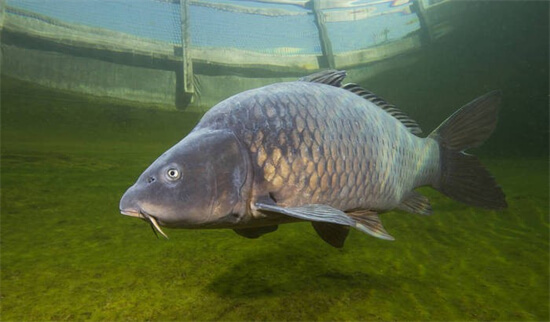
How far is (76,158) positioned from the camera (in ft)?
32.1

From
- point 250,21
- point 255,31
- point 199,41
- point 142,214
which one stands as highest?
point 250,21

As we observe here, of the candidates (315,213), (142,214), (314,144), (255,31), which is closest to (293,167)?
(314,144)

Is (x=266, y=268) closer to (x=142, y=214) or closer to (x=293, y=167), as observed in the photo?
(x=293, y=167)

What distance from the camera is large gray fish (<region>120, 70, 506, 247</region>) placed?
5.04 feet

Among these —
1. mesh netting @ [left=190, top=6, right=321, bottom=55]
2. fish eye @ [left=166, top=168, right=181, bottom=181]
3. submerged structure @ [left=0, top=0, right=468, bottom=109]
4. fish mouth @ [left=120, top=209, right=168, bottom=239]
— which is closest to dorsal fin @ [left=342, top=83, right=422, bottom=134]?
fish eye @ [left=166, top=168, right=181, bottom=181]

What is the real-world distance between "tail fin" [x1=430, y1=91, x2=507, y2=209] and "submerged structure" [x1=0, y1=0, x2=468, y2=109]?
11405 millimetres

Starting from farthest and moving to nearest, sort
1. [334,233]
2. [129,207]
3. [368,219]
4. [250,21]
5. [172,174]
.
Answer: [250,21] < [334,233] < [368,219] < [172,174] < [129,207]

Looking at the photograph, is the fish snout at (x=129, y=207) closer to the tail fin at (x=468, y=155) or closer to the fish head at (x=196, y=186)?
the fish head at (x=196, y=186)

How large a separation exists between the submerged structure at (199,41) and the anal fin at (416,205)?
11.5 metres

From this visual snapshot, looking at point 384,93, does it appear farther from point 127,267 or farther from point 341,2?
point 127,267

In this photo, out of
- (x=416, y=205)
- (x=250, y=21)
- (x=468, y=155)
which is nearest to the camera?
(x=416, y=205)

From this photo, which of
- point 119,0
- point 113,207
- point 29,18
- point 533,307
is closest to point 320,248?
point 533,307

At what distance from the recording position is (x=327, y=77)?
217 cm

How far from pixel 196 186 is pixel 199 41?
14.0m
